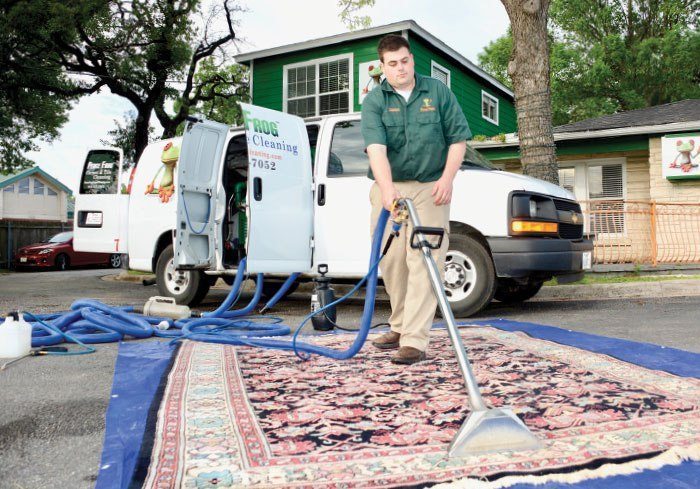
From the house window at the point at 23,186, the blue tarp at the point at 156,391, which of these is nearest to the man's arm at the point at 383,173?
the blue tarp at the point at 156,391

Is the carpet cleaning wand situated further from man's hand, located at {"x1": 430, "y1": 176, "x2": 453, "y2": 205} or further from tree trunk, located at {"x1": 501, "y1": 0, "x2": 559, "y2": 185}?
tree trunk, located at {"x1": 501, "y1": 0, "x2": 559, "y2": 185}

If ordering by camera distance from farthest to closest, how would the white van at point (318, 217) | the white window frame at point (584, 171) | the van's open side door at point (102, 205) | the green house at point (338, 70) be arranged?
the green house at point (338, 70) → the white window frame at point (584, 171) → the van's open side door at point (102, 205) → the white van at point (318, 217)

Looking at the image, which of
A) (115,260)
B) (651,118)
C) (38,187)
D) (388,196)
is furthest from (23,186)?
(388,196)

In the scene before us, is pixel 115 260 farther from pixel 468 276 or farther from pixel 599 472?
pixel 599 472

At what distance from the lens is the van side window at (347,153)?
21.7ft

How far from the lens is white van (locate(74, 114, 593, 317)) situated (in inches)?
235

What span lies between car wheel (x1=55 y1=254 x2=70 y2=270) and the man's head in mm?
22422

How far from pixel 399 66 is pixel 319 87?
46.0ft

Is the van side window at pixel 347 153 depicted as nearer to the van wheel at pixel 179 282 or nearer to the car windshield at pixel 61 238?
the van wheel at pixel 179 282

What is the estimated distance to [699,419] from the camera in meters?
2.45

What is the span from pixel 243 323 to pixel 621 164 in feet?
42.3

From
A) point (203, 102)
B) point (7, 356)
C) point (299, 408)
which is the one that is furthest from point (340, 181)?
point (203, 102)

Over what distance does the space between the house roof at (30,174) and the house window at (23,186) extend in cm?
47

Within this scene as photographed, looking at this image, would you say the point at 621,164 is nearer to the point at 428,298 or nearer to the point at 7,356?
the point at 428,298
